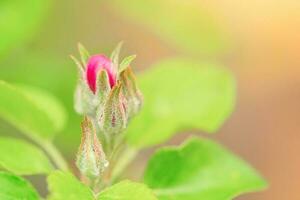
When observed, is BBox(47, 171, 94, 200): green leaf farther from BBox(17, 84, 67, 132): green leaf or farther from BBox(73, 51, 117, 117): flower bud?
BBox(17, 84, 67, 132): green leaf

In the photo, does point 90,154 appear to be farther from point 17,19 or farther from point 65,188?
point 17,19

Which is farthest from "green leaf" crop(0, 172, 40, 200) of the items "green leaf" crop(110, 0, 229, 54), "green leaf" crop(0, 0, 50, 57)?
"green leaf" crop(110, 0, 229, 54)

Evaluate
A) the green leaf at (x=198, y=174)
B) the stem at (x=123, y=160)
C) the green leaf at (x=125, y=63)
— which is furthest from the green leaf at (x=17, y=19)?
the green leaf at (x=125, y=63)

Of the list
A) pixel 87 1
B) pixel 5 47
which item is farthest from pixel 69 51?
pixel 5 47

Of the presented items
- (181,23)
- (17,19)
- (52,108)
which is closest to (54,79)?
(17,19)

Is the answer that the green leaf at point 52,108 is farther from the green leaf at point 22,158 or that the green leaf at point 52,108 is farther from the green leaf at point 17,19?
the green leaf at point 17,19

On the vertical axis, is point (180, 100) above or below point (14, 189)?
above
